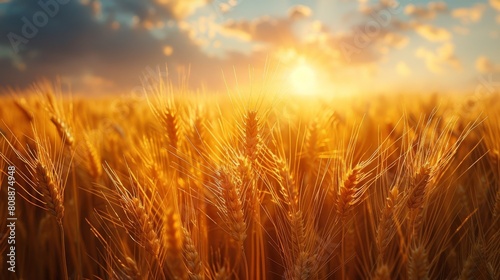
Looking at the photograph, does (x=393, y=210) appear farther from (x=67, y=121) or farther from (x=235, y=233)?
(x=67, y=121)

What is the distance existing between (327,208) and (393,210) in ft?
2.44

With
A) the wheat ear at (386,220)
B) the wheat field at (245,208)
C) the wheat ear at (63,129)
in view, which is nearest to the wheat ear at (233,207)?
the wheat field at (245,208)

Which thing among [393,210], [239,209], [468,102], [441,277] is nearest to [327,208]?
[441,277]

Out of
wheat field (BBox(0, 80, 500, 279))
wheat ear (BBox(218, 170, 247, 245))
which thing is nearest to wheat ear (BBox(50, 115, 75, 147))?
wheat field (BBox(0, 80, 500, 279))

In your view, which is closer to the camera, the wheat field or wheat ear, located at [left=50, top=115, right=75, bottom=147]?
the wheat field

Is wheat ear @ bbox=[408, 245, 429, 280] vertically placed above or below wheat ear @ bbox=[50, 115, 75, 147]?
below

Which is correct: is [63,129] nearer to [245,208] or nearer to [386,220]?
[245,208]

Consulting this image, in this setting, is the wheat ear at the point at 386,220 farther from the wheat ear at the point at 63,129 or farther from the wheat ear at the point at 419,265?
the wheat ear at the point at 63,129

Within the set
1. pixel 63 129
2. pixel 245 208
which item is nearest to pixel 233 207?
pixel 245 208

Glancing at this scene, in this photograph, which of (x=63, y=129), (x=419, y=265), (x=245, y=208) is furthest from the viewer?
(x=63, y=129)

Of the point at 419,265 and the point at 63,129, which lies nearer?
the point at 419,265

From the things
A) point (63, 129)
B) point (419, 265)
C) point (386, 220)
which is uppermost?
point (63, 129)

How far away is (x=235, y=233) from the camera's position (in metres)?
1.10

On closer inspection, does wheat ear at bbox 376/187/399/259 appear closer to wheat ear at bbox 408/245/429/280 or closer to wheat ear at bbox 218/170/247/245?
wheat ear at bbox 408/245/429/280
